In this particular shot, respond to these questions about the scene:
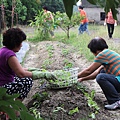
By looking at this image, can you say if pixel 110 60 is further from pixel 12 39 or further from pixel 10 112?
pixel 10 112

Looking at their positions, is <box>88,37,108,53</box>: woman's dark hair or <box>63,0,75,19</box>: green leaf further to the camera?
<box>88,37,108,53</box>: woman's dark hair

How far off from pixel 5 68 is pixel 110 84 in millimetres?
1437

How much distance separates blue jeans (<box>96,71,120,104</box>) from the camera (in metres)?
A: 3.99

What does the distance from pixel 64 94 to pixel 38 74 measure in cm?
82

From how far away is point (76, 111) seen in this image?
12.2 ft

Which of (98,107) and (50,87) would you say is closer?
(98,107)

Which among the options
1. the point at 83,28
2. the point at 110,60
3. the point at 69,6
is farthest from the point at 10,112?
the point at 83,28

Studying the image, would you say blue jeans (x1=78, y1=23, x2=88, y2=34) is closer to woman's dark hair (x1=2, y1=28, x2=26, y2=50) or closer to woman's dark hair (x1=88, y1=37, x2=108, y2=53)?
woman's dark hair (x1=88, y1=37, x2=108, y2=53)

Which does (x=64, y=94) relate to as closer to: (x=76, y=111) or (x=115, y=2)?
(x=76, y=111)

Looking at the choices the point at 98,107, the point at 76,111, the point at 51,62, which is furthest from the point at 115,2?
the point at 51,62

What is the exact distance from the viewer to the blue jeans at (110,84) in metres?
3.99

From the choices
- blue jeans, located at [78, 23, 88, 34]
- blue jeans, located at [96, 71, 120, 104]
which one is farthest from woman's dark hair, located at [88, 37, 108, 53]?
blue jeans, located at [78, 23, 88, 34]

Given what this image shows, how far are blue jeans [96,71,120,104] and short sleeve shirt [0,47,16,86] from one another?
47.3 inches

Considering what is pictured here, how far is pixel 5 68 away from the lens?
11.1 ft
